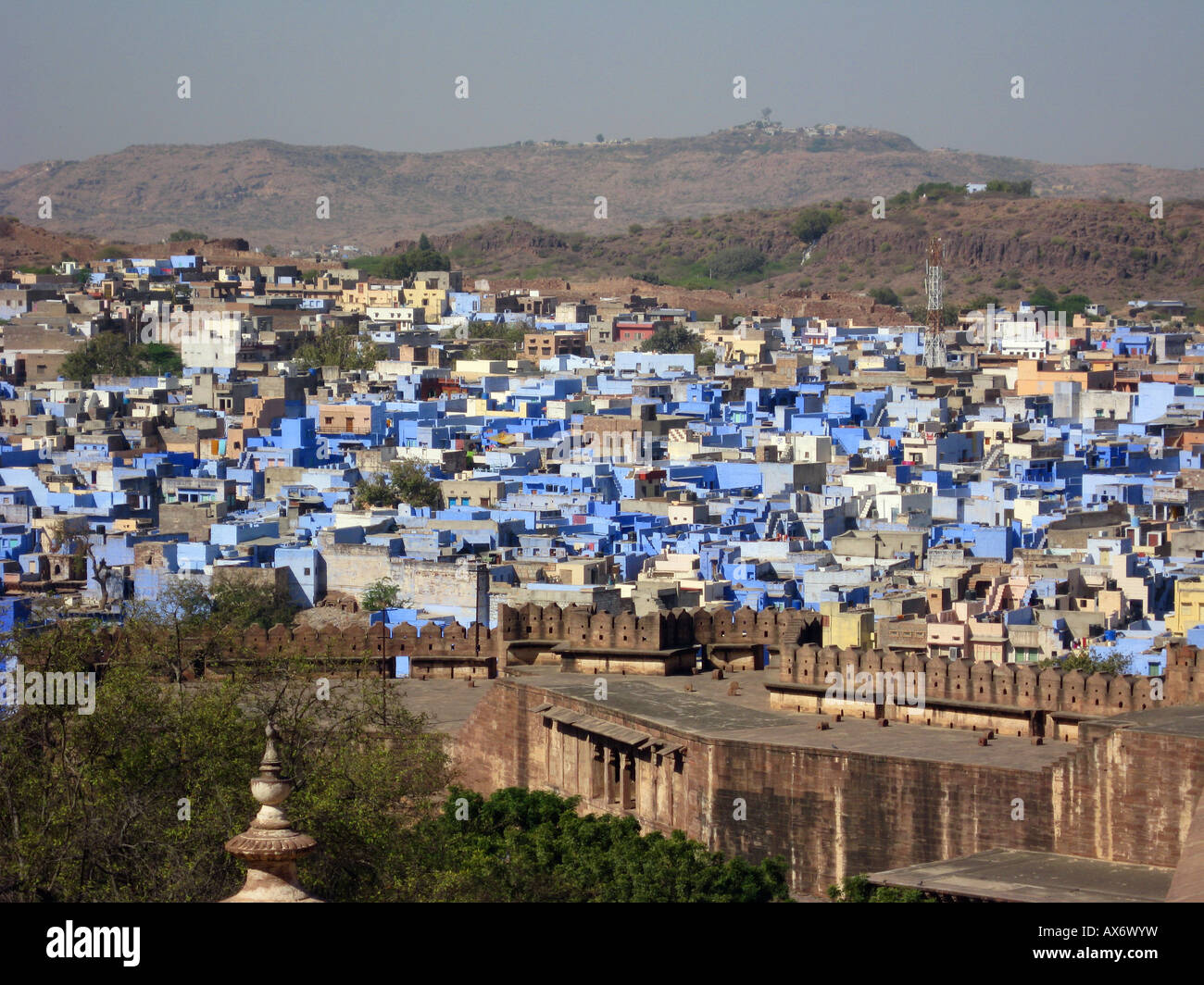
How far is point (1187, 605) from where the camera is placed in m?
22.5

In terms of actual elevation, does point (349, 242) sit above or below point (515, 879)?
above

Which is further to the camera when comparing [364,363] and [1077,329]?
[1077,329]

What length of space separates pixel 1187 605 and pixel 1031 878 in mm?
11399

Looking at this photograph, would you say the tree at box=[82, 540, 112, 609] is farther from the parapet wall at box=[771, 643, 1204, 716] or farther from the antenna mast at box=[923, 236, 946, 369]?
the antenna mast at box=[923, 236, 946, 369]

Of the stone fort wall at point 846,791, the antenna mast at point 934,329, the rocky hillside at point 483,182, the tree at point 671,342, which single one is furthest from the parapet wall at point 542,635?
the rocky hillside at point 483,182

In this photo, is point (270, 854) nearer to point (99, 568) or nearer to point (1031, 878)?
point (1031, 878)

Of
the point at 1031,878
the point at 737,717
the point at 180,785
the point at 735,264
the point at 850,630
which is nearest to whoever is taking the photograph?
the point at 180,785

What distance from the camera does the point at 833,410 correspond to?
135 ft

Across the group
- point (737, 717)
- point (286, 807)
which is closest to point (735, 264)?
point (737, 717)

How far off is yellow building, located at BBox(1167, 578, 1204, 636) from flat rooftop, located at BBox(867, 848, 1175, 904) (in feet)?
33.3
